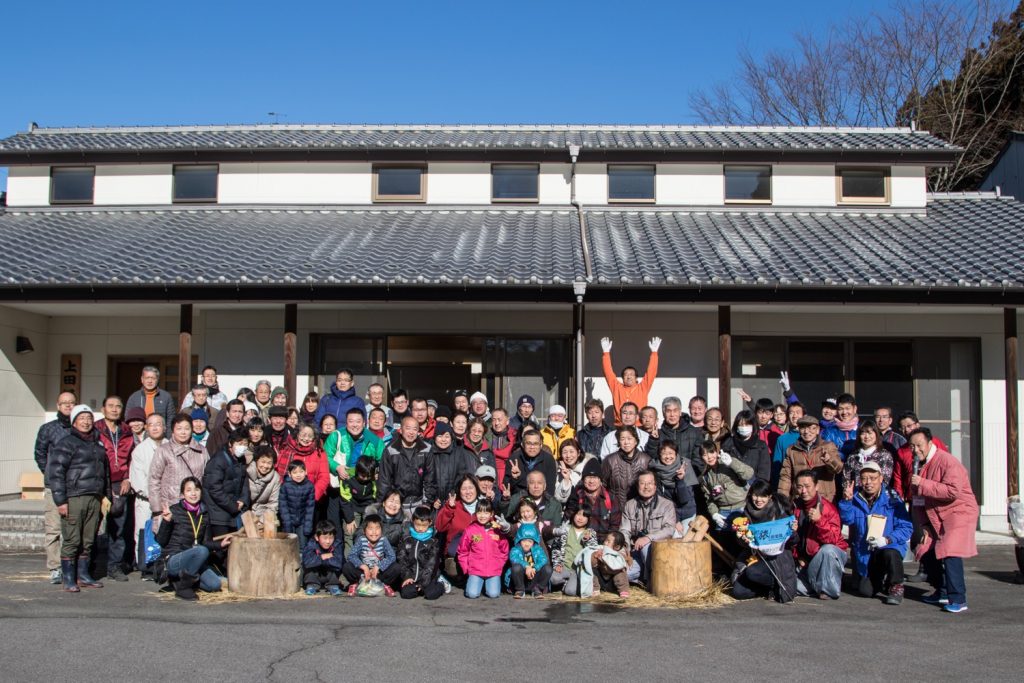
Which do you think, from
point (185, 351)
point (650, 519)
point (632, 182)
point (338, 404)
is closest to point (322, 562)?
point (338, 404)

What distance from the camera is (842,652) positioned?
6672 millimetres

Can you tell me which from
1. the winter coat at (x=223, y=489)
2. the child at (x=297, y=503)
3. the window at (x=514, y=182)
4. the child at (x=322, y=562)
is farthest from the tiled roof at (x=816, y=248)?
the winter coat at (x=223, y=489)

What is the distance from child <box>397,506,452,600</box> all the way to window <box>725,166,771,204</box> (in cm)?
940

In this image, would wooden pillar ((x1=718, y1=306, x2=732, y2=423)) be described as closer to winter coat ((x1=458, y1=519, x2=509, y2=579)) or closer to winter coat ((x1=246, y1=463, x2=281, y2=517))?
winter coat ((x1=458, y1=519, x2=509, y2=579))

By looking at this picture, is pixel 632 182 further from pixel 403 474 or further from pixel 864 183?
pixel 403 474

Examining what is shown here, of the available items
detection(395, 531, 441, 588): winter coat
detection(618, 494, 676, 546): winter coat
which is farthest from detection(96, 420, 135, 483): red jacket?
detection(618, 494, 676, 546): winter coat

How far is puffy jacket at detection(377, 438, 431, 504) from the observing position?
Answer: 30.6 ft

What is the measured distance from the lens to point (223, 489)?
888 centimetres

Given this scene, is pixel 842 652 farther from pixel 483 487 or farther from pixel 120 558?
pixel 120 558

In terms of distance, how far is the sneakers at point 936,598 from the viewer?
8.50 meters

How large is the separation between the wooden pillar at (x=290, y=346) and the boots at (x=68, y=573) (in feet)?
13.7

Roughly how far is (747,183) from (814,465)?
305 inches

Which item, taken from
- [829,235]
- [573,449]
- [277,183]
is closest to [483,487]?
[573,449]

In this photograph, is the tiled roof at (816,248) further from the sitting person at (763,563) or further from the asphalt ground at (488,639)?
the asphalt ground at (488,639)
